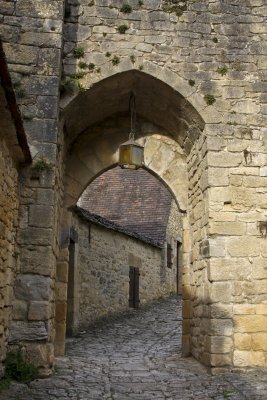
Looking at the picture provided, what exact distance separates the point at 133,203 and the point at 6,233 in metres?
10.1

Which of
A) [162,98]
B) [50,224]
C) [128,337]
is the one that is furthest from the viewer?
[128,337]

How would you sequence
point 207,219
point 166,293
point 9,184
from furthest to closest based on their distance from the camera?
point 166,293
point 207,219
point 9,184

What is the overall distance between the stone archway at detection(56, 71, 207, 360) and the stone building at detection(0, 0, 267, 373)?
30mm

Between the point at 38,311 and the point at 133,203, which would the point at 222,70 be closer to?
the point at 38,311

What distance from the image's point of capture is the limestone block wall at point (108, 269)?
32.6 feet

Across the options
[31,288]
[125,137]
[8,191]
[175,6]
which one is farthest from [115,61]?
[31,288]

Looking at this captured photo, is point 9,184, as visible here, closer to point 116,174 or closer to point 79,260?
point 79,260

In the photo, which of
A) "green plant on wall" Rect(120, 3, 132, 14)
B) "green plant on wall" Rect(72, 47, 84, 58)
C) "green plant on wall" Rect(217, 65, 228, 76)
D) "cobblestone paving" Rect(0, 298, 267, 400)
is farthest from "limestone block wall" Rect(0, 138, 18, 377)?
"green plant on wall" Rect(217, 65, 228, 76)

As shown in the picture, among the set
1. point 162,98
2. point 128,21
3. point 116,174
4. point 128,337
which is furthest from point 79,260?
point 116,174

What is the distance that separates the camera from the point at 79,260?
9.81m

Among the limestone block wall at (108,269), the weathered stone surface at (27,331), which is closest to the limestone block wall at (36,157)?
the weathered stone surface at (27,331)

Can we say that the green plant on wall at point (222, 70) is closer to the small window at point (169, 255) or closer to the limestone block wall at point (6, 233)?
the limestone block wall at point (6, 233)

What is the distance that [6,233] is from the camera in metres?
4.74

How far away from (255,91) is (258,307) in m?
2.62
